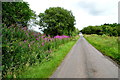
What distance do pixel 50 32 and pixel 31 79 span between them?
23.9 metres

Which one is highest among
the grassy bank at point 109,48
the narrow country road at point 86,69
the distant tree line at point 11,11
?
the distant tree line at point 11,11


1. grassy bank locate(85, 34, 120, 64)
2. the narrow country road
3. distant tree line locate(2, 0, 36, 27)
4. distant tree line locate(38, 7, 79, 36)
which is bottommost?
the narrow country road

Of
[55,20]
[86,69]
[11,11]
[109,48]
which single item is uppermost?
[55,20]

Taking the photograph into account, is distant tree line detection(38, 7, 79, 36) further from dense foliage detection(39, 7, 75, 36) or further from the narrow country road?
the narrow country road

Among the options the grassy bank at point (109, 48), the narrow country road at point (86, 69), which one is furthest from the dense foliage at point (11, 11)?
the grassy bank at point (109, 48)

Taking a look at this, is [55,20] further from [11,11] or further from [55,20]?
[11,11]

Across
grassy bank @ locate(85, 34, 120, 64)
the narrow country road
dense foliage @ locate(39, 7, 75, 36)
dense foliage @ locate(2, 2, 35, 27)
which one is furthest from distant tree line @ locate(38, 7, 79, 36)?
the narrow country road

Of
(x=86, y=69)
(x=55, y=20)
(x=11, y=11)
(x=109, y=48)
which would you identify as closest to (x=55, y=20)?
(x=55, y=20)

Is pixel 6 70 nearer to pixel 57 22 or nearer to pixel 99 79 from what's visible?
pixel 99 79

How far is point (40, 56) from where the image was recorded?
7.46 metres

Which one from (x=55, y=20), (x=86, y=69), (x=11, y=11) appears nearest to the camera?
(x=86, y=69)

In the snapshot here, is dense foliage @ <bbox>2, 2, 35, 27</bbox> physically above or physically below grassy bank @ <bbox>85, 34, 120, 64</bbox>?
above

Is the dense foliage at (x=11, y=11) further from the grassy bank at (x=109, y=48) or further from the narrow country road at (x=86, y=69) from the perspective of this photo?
the grassy bank at (x=109, y=48)

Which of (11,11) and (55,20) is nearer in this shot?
(11,11)
